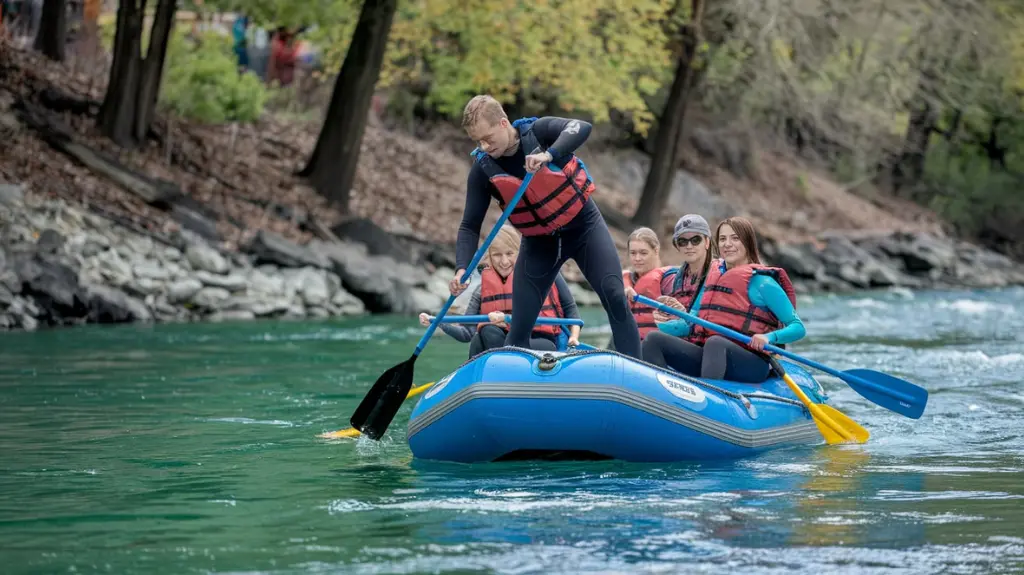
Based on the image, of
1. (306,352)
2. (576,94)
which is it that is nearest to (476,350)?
(306,352)

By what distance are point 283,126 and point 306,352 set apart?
405 inches

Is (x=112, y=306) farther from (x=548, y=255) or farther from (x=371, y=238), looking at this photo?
(x=548, y=255)

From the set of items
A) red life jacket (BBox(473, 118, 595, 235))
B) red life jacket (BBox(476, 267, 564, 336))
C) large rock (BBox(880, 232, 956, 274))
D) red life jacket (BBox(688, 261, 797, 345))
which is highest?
large rock (BBox(880, 232, 956, 274))

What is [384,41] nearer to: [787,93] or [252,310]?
[252,310]

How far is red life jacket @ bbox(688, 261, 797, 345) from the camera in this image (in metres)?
6.86

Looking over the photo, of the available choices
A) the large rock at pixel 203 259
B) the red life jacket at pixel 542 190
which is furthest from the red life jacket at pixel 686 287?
the large rock at pixel 203 259

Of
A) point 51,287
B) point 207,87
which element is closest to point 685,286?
point 51,287

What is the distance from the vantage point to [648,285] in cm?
758

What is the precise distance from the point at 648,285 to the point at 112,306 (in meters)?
7.33

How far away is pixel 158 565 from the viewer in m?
4.18

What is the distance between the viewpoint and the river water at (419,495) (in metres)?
4.27

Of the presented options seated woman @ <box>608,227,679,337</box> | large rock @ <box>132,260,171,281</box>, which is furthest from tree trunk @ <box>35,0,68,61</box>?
seated woman @ <box>608,227,679,337</box>

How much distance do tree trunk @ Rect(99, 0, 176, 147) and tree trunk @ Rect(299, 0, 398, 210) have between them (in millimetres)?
2203

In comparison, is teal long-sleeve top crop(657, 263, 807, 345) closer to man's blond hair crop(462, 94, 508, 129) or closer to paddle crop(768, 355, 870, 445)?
paddle crop(768, 355, 870, 445)
